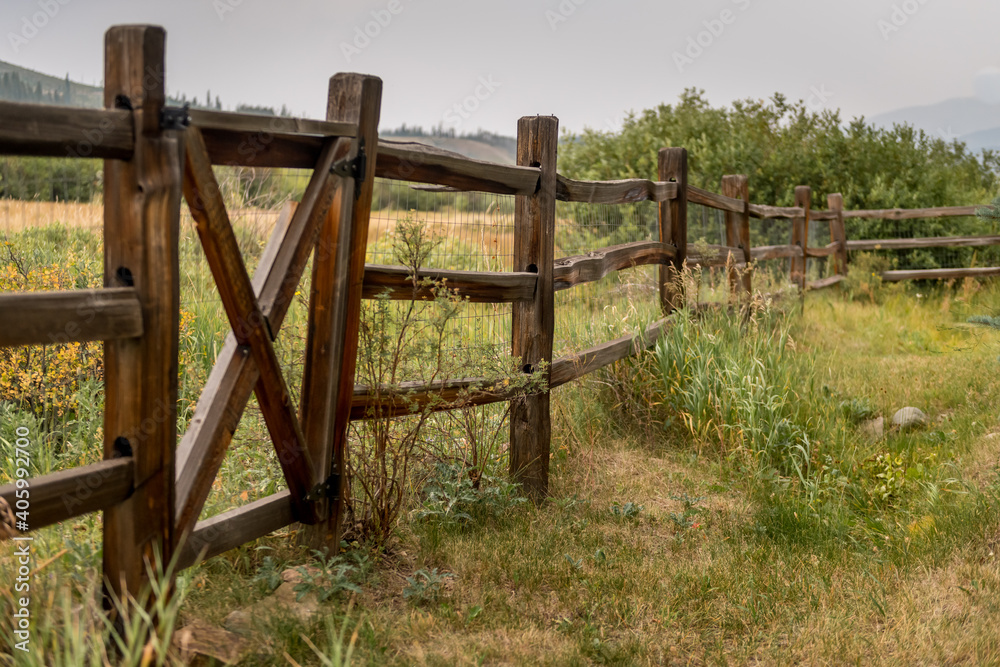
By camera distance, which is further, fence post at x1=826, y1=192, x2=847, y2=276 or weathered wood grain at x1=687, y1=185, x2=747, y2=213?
fence post at x1=826, y1=192, x2=847, y2=276

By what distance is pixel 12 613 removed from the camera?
7.66ft

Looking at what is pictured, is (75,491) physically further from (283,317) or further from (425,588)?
(425,588)

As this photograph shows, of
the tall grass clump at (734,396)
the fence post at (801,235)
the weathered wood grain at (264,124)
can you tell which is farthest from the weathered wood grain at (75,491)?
the fence post at (801,235)

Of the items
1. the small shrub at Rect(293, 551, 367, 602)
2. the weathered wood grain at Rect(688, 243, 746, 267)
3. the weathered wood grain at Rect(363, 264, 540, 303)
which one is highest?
the weathered wood grain at Rect(688, 243, 746, 267)

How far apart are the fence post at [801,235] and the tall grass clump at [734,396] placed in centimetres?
525

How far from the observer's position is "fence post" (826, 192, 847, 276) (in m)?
12.2

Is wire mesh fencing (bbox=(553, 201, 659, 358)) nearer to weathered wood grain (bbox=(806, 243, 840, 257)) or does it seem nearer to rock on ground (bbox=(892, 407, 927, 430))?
rock on ground (bbox=(892, 407, 927, 430))

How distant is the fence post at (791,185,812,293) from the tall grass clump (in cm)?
525

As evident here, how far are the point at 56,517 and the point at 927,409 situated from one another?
6033mm

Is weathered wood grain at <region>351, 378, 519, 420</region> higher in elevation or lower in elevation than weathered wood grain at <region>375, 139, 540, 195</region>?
lower

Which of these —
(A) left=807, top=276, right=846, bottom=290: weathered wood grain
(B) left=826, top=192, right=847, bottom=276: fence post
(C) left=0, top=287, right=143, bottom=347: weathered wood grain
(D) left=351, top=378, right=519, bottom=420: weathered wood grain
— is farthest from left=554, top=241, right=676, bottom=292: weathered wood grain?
(B) left=826, top=192, right=847, bottom=276: fence post

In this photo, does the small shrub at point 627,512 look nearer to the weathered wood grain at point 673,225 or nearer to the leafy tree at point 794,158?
the weathered wood grain at point 673,225

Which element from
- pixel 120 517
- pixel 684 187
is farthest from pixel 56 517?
pixel 684 187

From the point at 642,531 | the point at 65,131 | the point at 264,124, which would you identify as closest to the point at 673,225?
the point at 642,531
